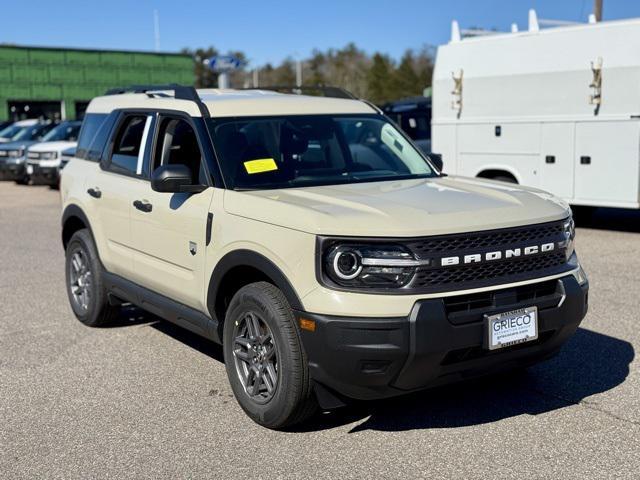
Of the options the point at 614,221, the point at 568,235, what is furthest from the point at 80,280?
the point at 614,221

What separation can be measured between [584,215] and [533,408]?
28.7 ft

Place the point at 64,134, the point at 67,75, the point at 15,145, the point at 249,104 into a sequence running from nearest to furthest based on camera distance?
the point at 249,104
the point at 64,134
the point at 15,145
the point at 67,75

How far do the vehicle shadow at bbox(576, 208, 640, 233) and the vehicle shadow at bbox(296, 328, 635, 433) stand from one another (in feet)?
23.8

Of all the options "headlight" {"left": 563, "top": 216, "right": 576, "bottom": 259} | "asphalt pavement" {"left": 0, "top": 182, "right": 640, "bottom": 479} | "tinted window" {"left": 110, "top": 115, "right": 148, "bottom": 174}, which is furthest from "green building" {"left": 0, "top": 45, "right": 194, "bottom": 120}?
"headlight" {"left": 563, "top": 216, "right": 576, "bottom": 259}

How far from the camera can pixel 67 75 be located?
53.6 metres

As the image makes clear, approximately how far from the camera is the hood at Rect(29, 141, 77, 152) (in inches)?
839

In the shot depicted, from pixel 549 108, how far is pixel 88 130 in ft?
24.2

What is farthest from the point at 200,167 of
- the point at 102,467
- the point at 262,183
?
the point at 102,467

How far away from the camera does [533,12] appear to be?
40.8ft

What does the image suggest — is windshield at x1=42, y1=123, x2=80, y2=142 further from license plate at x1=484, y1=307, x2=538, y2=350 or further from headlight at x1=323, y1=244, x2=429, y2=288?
Answer: license plate at x1=484, y1=307, x2=538, y2=350

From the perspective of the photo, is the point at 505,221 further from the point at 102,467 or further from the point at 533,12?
the point at 533,12

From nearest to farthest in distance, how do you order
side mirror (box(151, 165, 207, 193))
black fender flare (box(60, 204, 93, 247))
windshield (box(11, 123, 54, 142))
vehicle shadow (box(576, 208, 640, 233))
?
side mirror (box(151, 165, 207, 193))
black fender flare (box(60, 204, 93, 247))
vehicle shadow (box(576, 208, 640, 233))
windshield (box(11, 123, 54, 142))

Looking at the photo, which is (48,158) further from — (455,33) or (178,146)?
(178,146)

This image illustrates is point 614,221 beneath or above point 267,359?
beneath
